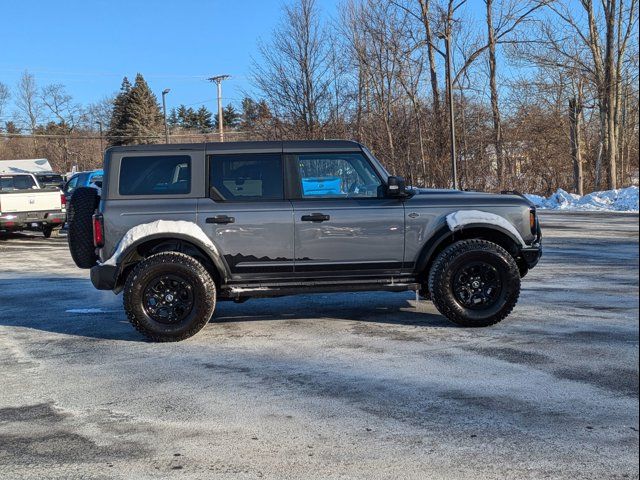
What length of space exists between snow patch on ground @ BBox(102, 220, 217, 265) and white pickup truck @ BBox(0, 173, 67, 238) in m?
12.2

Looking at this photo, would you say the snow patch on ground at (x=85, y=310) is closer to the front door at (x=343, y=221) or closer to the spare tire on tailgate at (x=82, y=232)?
the spare tire on tailgate at (x=82, y=232)

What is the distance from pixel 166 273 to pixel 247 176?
132cm

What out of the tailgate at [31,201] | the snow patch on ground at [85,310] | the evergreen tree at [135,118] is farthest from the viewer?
the evergreen tree at [135,118]

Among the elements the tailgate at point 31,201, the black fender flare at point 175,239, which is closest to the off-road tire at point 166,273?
the black fender flare at point 175,239

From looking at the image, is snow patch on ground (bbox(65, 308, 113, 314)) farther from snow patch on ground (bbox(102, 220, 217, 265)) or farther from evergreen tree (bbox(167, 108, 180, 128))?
evergreen tree (bbox(167, 108, 180, 128))

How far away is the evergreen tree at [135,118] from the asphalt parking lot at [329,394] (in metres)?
58.0

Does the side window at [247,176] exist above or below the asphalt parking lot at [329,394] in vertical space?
above

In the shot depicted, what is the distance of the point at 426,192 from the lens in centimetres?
700

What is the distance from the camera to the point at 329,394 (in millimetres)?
4637

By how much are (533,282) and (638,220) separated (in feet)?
28.0

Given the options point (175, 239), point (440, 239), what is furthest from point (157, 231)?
point (440, 239)

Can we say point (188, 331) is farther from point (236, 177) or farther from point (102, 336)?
point (236, 177)

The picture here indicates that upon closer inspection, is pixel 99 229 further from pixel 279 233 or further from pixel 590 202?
pixel 590 202

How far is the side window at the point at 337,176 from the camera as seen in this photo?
6551 millimetres
